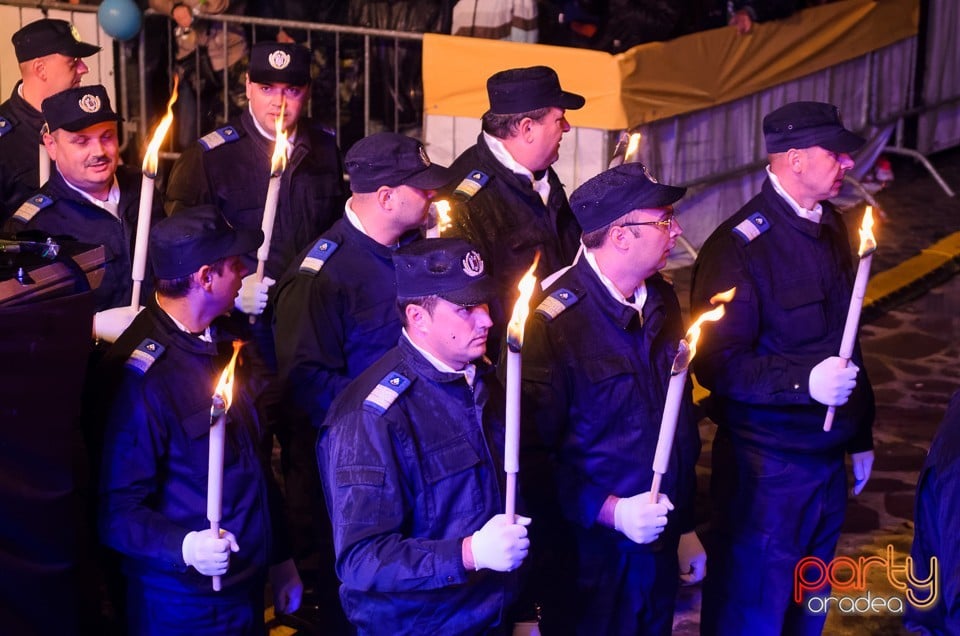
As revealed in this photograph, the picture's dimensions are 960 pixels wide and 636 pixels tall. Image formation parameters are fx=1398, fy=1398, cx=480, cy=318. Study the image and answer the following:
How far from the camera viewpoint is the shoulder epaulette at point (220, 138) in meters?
6.85

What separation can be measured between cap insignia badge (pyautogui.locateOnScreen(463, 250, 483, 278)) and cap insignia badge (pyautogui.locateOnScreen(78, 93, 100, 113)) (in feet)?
7.56

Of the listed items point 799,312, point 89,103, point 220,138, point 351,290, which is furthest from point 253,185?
point 799,312

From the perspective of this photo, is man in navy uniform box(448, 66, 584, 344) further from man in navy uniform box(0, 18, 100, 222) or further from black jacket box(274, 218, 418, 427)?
man in navy uniform box(0, 18, 100, 222)

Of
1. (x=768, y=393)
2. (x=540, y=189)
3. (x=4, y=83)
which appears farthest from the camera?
(x=4, y=83)

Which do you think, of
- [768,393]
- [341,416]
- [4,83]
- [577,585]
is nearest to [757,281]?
[768,393]

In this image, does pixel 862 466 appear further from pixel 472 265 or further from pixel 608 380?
pixel 472 265

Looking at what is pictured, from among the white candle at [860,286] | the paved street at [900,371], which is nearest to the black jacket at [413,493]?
the white candle at [860,286]

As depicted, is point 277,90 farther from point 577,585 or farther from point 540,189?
point 577,585

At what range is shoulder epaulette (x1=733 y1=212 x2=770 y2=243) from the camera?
18.3 ft

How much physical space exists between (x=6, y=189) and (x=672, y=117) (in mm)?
5721

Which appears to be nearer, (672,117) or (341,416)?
(341,416)

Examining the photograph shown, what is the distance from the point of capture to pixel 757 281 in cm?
553

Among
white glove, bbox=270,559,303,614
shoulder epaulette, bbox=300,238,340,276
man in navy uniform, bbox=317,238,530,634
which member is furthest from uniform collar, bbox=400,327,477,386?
shoulder epaulette, bbox=300,238,340,276

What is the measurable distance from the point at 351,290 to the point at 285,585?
1214 mm
